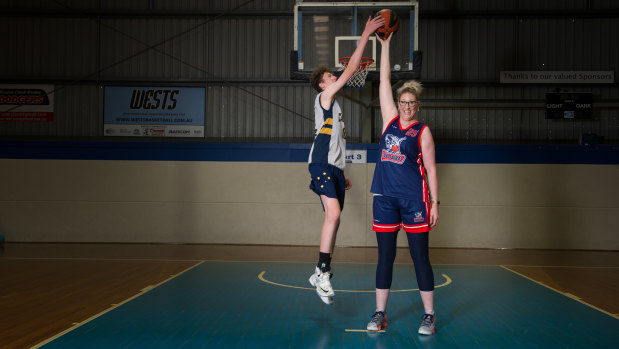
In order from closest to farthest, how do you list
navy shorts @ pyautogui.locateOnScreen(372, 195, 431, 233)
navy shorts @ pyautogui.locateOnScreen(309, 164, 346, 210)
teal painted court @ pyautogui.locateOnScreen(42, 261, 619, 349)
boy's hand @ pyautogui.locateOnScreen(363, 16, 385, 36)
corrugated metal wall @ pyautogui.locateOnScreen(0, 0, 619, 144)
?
teal painted court @ pyautogui.locateOnScreen(42, 261, 619, 349), navy shorts @ pyautogui.locateOnScreen(372, 195, 431, 233), boy's hand @ pyautogui.locateOnScreen(363, 16, 385, 36), navy shorts @ pyautogui.locateOnScreen(309, 164, 346, 210), corrugated metal wall @ pyautogui.locateOnScreen(0, 0, 619, 144)

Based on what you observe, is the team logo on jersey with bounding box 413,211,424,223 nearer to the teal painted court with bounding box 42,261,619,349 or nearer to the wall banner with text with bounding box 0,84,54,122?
the teal painted court with bounding box 42,261,619,349

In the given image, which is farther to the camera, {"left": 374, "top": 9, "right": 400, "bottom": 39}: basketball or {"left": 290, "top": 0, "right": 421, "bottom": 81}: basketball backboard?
{"left": 290, "top": 0, "right": 421, "bottom": 81}: basketball backboard

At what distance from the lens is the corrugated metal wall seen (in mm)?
10492

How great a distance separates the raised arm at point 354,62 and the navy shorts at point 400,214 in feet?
3.71

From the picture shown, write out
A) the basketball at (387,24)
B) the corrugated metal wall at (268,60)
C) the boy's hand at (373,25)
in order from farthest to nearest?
the corrugated metal wall at (268,60) < the basketball at (387,24) < the boy's hand at (373,25)

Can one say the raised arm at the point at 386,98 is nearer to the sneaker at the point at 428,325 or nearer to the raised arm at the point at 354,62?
the raised arm at the point at 354,62

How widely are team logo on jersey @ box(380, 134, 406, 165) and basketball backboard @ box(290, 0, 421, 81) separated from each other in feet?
14.2

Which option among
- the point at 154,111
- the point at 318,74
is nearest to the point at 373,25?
the point at 318,74

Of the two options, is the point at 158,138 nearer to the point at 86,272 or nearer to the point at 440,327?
the point at 86,272

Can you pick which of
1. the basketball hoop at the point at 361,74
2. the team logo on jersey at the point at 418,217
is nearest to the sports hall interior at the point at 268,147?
the basketball hoop at the point at 361,74

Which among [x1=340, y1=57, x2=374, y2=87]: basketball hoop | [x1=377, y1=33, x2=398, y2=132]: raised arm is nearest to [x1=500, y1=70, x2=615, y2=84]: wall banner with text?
[x1=340, y1=57, x2=374, y2=87]: basketball hoop

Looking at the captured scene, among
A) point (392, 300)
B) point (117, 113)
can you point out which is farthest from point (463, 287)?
point (117, 113)

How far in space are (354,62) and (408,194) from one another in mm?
1297

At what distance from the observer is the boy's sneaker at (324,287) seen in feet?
13.2
